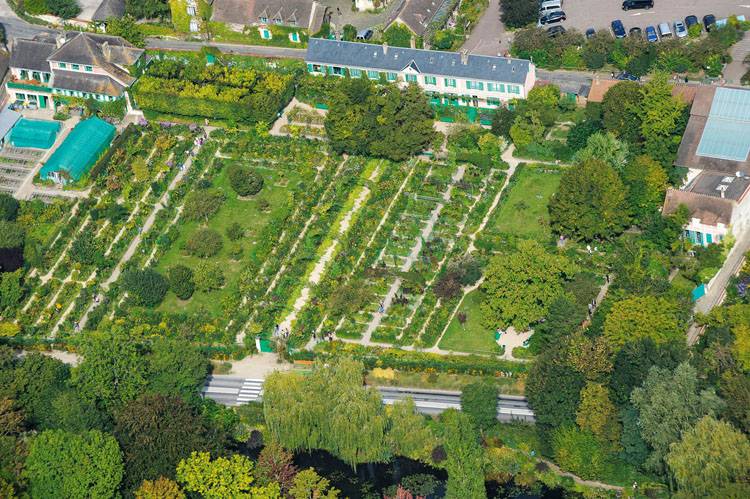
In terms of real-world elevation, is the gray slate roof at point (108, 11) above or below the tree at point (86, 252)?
below

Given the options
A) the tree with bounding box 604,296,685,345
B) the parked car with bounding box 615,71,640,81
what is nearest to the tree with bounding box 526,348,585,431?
the tree with bounding box 604,296,685,345

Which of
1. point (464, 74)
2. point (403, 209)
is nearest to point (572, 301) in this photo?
point (403, 209)

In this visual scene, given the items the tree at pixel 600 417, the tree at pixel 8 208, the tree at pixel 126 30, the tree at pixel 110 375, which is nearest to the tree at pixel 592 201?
the tree at pixel 600 417

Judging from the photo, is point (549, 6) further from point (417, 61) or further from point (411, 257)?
point (411, 257)

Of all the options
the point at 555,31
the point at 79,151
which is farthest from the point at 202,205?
the point at 555,31

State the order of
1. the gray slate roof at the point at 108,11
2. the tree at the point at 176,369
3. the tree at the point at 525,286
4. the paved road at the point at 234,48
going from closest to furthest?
the tree at the point at 176,369 → the tree at the point at 525,286 → the paved road at the point at 234,48 → the gray slate roof at the point at 108,11

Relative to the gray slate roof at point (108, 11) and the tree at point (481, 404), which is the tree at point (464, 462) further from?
the gray slate roof at point (108, 11)
